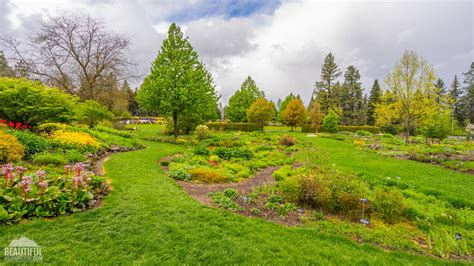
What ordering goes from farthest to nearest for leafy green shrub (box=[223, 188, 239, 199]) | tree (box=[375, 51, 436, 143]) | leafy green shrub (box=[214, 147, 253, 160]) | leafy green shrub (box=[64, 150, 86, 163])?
tree (box=[375, 51, 436, 143]) → leafy green shrub (box=[214, 147, 253, 160]) → leafy green shrub (box=[64, 150, 86, 163]) → leafy green shrub (box=[223, 188, 239, 199])

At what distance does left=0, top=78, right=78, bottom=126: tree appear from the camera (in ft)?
30.9

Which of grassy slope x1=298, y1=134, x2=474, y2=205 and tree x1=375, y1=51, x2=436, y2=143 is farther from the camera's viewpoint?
tree x1=375, y1=51, x2=436, y2=143

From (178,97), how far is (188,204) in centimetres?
1234

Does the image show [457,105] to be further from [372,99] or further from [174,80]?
[174,80]

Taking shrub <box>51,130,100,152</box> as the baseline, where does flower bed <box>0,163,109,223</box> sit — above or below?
below

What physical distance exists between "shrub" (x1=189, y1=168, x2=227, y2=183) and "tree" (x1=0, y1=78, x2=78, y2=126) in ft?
26.1

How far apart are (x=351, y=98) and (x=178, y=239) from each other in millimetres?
51095

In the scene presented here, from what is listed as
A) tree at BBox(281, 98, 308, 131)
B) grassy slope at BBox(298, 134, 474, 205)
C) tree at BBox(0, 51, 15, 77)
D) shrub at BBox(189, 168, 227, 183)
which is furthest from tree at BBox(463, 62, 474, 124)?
tree at BBox(0, 51, 15, 77)

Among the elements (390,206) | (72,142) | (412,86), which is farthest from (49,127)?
(412,86)

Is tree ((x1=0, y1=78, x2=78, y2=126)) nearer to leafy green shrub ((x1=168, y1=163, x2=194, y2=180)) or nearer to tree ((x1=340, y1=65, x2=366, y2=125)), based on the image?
leafy green shrub ((x1=168, y1=163, x2=194, y2=180))

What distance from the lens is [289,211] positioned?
521 centimetres

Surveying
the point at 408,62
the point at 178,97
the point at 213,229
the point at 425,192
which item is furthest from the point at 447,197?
the point at 408,62

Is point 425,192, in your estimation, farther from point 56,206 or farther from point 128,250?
point 56,206

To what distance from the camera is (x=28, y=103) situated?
32.0ft
